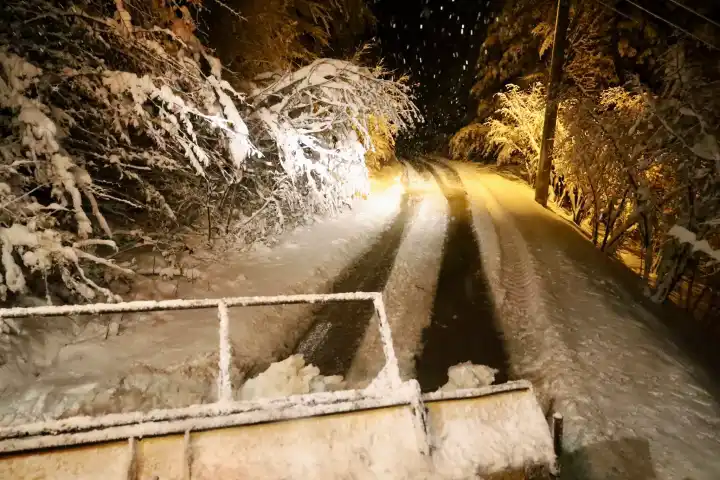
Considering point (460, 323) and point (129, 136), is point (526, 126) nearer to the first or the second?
point (460, 323)

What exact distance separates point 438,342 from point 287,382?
2.90 meters

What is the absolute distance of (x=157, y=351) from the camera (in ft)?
17.1

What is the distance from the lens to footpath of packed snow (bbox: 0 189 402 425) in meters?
4.20

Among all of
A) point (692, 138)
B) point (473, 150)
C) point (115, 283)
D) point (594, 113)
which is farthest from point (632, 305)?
point (473, 150)

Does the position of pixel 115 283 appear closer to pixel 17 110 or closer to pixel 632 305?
pixel 17 110

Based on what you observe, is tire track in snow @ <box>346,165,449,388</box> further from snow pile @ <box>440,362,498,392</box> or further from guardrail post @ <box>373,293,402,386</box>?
guardrail post @ <box>373,293,402,386</box>

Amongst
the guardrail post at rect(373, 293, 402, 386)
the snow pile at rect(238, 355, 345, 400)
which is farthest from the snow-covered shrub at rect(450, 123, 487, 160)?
the guardrail post at rect(373, 293, 402, 386)

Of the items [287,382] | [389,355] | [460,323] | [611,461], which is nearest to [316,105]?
[460,323]

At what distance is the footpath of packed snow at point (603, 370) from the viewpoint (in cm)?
416

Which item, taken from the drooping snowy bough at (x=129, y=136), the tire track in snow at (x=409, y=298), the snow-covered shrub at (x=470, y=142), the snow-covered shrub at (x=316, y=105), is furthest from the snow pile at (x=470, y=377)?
the snow-covered shrub at (x=470, y=142)

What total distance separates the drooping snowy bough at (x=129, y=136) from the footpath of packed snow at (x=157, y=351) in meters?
0.75

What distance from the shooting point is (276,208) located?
34.3 feet

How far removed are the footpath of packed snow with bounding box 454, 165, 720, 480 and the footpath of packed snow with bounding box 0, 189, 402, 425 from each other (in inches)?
148

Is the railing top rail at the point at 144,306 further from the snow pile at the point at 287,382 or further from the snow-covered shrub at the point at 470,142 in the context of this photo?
the snow-covered shrub at the point at 470,142
